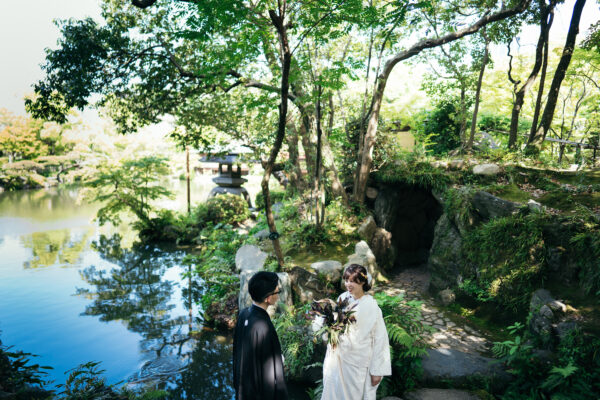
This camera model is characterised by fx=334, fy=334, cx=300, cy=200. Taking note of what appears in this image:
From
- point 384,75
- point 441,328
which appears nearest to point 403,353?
point 441,328

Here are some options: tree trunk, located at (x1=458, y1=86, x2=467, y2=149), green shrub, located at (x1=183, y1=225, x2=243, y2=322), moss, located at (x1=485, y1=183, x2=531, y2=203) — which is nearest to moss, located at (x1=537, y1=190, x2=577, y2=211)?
moss, located at (x1=485, y1=183, x2=531, y2=203)

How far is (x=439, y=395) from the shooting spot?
400cm

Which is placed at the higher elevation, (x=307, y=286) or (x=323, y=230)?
(x=323, y=230)

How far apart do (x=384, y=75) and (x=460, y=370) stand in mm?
7063

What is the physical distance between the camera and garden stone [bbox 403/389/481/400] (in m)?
3.93

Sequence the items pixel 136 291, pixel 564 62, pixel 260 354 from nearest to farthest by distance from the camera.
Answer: pixel 260 354
pixel 564 62
pixel 136 291

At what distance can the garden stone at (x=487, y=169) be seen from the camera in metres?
7.70

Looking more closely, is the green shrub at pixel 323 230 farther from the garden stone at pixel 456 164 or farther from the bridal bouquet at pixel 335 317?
the bridal bouquet at pixel 335 317

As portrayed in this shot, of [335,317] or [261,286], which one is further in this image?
[335,317]

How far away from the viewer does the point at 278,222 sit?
10.1 m

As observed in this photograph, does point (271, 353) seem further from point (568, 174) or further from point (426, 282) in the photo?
point (568, 174)

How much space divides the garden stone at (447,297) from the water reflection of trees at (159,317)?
14.3ft

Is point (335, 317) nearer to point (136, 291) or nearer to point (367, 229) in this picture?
point (367, 229)

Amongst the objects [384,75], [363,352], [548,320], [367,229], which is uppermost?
[384,75]
